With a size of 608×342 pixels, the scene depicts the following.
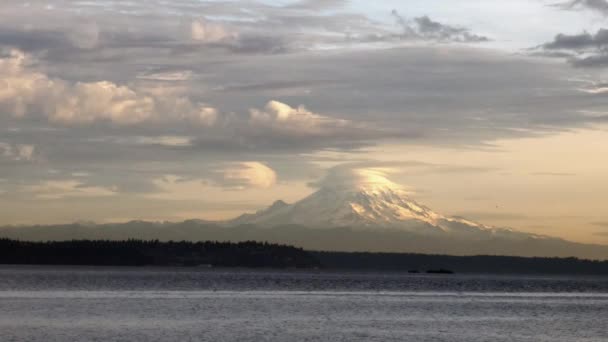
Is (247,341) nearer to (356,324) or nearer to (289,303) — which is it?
(356,324)

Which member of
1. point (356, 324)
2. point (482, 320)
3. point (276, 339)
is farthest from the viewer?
point (482, 320)

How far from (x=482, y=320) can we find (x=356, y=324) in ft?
59.2

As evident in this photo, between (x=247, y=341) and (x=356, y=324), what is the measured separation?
74.9 feet

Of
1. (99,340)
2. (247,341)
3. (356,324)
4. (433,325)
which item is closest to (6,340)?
(99,340)

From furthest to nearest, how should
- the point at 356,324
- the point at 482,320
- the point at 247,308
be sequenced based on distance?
the point at 247,308 → the point at 482,320 → the point at 356,324

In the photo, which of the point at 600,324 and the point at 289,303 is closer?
the point at 600,324

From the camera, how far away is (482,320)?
352ft

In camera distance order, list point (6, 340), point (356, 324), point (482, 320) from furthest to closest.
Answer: point (482, 320), point (356, 324), point (6, 340)

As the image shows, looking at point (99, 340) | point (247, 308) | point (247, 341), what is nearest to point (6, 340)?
point (99, 340)

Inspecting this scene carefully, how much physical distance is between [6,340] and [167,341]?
11831 mm

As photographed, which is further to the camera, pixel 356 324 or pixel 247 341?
pixel 356 324

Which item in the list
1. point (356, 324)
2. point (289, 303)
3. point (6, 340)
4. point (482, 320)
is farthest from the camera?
point (289, 303)

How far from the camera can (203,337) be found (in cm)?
7862

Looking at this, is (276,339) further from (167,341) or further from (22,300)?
(22,300)
